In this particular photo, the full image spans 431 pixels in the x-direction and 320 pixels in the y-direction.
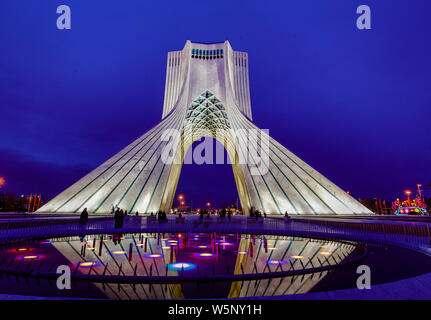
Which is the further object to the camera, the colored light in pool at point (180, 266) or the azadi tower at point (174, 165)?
the azadi tower at point (174, 165)

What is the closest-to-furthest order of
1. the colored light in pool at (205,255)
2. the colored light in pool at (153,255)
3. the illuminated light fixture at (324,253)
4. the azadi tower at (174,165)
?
the colored light in pool at (153,255) < the colored light in pool at (205,255) < the illuminated light fixture at (324,253) < the azadi tower at (174,165)

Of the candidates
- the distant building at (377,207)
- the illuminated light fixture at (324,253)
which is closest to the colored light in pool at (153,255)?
the illuminated light fixture at (324,253)

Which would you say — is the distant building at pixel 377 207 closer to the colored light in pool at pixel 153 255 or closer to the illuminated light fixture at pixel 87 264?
the colored light in pool at pixel 153 255

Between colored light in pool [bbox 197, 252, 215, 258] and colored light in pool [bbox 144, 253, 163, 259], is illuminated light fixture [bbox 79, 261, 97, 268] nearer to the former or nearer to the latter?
colored light in pool [bbox 144, 253, 163, 259]

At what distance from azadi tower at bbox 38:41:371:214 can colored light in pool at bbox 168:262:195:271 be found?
11.3 metres

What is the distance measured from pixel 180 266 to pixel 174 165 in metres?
17.0

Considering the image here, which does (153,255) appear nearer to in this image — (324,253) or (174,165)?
(324,253)

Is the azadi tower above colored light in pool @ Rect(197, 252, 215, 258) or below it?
above

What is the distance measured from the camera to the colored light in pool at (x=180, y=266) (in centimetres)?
477

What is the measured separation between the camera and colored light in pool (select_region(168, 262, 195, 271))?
4768 mm

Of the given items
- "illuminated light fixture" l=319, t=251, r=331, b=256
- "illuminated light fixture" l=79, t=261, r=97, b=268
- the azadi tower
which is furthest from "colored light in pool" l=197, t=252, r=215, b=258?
the azadi tower

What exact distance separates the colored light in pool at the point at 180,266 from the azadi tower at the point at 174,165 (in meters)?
11.3

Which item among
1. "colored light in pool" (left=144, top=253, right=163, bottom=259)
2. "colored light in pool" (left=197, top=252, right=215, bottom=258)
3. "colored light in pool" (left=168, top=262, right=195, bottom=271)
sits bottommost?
"colored light in pool" (left=168, top=262, right=195, bottom=271)
